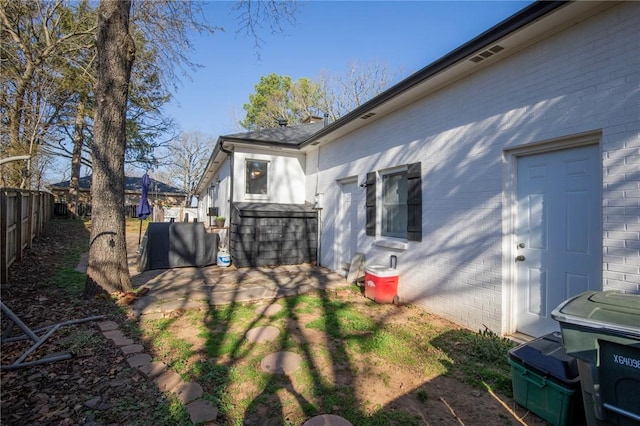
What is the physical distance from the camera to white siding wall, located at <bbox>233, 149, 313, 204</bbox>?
848 centimetres

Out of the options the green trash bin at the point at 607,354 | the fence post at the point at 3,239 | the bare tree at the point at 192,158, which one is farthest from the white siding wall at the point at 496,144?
the bare tree at the point at 192,158

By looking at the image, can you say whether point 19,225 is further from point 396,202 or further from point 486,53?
point 486,53

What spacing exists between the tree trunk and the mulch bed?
50cm

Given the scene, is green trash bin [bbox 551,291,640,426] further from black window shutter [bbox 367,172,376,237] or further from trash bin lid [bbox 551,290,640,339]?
black window shutter [bbox 367,172,376,237]

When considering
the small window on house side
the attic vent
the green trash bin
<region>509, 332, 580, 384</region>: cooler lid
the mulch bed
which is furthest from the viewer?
the small window on house side

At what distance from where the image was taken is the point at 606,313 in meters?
1.77

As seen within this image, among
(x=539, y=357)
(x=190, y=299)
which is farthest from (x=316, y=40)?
(x=539, y=357)

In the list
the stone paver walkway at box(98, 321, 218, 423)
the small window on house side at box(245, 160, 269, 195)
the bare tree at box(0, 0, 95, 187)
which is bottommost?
the stone paver walkway at box(98, 321, 218, 423)

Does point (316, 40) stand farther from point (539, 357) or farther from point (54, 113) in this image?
point (54, 113)

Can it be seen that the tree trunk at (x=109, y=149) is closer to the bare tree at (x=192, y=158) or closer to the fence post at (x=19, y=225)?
the fence post at (x=19, y=225)

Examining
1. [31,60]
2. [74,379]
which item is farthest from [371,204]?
[31,60]

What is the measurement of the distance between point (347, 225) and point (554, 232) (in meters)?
4.55

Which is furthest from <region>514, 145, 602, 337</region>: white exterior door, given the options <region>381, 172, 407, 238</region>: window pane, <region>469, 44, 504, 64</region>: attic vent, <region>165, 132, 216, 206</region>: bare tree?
<region>165, 132, 216, 206</region>: bare tree

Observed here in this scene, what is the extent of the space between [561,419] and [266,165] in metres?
8.04
